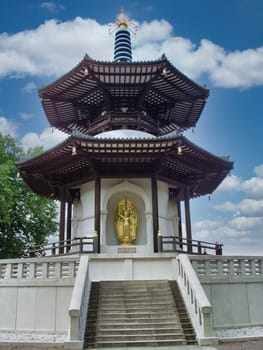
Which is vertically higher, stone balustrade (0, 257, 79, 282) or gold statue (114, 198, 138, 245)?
gold statue (114, 198, 138, 245)

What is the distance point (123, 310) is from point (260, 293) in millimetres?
5125

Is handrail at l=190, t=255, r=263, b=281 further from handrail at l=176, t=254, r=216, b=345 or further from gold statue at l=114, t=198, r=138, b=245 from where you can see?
gold statue at l=114, t=198, r=138, b=245

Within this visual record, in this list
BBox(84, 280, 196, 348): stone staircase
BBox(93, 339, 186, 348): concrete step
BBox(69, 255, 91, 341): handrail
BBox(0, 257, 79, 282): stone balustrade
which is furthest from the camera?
BBox(0, 257, 79, 282): stone balustrade

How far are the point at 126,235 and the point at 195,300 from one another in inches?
233

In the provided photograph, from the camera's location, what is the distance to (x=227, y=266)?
42.7ft

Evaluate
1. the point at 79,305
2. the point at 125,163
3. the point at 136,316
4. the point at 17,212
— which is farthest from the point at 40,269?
the point at 17,212

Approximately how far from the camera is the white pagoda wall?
15.6 metres

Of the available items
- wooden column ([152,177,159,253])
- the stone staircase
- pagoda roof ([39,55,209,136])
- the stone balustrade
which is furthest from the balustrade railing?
pagoda roof ([39,55,209,136])

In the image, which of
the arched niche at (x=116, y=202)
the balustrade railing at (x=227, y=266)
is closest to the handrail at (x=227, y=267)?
the balustrade railing at (x=227, y=266)

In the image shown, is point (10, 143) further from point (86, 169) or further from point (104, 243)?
point (104, 243)

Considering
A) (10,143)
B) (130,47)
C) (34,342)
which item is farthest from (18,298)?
(10,143)

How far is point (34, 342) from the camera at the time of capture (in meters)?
10.2

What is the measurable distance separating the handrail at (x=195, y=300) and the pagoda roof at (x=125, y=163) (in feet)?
13.7

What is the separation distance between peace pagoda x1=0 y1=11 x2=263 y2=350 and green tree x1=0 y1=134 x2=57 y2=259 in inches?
229
